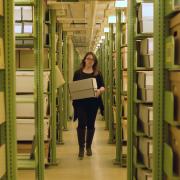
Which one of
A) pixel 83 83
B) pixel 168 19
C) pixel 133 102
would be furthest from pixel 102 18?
pixel 168 19

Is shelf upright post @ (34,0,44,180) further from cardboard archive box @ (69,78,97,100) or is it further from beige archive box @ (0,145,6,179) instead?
cardboard archive box @ (69,78,97,100)

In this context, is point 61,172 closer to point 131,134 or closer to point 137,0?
point 131,134

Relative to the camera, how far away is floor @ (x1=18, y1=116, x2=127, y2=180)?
497 centimetres

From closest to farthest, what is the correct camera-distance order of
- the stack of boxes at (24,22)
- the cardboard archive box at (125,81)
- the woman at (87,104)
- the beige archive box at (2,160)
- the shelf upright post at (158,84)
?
the beige archive box at (2,160)
the shelf upright post at (158,84)
the stack of boxes at (24,22)
the cardboard archive box at (125,81)
the woman at (87,104)

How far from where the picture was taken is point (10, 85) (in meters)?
2.43

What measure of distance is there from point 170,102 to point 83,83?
3270mm

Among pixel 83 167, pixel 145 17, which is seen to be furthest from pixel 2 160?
pixel 83 167

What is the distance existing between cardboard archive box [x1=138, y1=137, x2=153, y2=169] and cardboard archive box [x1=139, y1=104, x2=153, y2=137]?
78mm

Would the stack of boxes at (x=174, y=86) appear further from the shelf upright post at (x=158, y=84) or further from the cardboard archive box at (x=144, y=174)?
the cardboard archive box at (x=144, y=174)

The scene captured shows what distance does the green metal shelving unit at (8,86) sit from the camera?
93.7 inches

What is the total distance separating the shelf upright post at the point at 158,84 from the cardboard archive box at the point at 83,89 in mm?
2998

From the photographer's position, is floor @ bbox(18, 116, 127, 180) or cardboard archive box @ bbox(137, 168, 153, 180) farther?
floor @ bbox(18, 116, 127, 180)

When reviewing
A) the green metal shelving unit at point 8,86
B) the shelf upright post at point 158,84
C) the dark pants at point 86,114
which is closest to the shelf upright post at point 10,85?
the green metal shelving unit at point 8,86

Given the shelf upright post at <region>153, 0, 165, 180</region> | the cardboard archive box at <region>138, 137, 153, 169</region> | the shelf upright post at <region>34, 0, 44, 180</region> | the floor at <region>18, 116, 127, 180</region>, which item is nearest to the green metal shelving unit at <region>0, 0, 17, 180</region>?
the shelf upright post at <region>153, 0, 165, 180</region>
